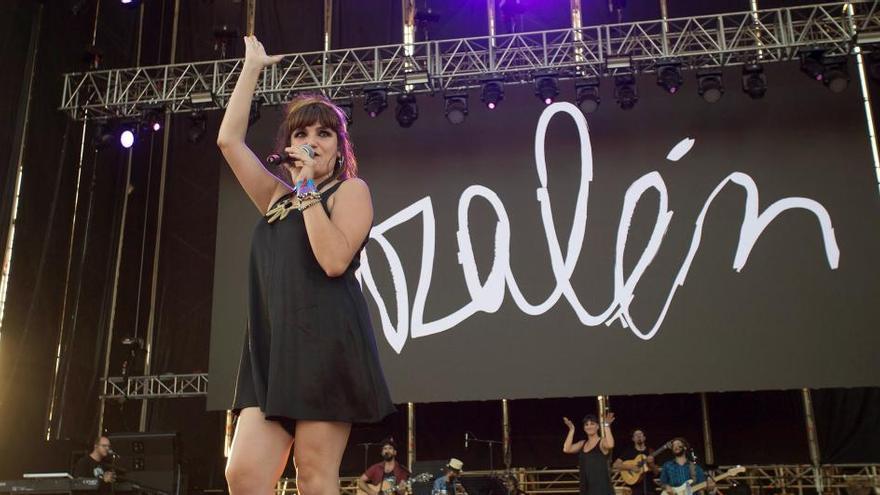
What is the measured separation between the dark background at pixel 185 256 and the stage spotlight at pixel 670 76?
0.51 m

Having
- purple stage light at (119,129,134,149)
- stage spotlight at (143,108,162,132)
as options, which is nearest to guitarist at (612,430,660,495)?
stage spotlight at (143,108,162,132)

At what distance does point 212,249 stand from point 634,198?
19.8 ft

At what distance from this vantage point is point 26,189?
30.6 ft

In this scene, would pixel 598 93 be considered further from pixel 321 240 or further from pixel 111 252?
pixel 321 240

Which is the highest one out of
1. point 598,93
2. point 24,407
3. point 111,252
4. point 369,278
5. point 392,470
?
point 598,93

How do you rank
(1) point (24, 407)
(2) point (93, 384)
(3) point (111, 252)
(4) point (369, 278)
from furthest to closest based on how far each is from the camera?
(3) point (111, 252) < (2) point (93, 384) < (4) point (369, 278) < (1) point (24, 407)

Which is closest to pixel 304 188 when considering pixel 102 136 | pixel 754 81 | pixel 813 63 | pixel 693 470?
pixel 693 470

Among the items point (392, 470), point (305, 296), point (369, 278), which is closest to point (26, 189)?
point (369, 278)

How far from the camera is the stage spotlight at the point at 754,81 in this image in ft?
30.3

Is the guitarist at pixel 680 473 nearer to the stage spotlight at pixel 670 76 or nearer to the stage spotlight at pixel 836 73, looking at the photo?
the stage spotlight at pixel 670 76

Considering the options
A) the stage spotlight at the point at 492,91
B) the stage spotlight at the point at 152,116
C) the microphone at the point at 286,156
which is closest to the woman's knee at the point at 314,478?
the microphone at the point at 286,156

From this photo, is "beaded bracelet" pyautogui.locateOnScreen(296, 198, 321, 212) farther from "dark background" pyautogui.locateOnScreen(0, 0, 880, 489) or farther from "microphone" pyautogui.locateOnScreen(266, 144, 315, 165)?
"dark background" pyautogui.locateOnScreen(0, 0, 880, 489)

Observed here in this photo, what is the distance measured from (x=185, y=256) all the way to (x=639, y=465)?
6.88 meters

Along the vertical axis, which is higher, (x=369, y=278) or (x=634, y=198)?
(x=634, y=198)
